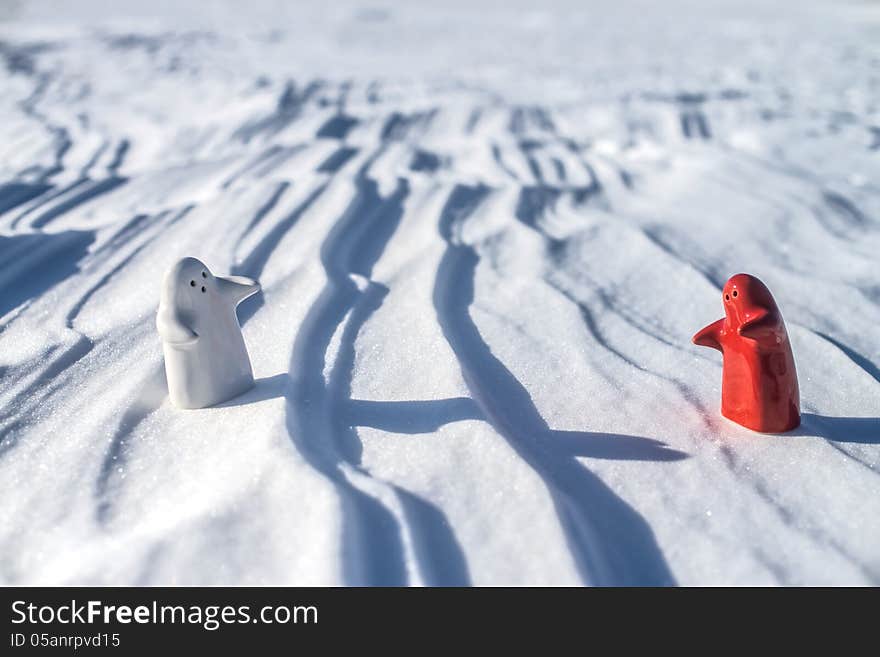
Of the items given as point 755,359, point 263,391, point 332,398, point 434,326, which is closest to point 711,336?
point 755,359

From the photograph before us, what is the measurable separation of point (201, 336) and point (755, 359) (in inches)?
48.8

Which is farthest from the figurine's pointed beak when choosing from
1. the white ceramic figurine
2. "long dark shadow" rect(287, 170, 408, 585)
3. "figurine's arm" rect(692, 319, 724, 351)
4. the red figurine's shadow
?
the red figurine's shadow

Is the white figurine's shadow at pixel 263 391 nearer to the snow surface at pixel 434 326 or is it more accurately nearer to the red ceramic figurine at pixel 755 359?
the snow surface at pixel 434 326

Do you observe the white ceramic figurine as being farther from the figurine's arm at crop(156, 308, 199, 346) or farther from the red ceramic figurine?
the red ceramic figurine

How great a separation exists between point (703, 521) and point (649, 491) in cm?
13

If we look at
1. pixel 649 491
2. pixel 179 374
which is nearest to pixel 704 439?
pixel 649 491

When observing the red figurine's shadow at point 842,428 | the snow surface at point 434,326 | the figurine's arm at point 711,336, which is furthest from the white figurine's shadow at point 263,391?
the red figurine's shadow at point 842,428

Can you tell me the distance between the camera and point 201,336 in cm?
187

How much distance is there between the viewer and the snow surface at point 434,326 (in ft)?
5.19

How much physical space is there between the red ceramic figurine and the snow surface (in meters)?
0.07

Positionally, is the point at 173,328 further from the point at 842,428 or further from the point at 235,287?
the point at 842,428
